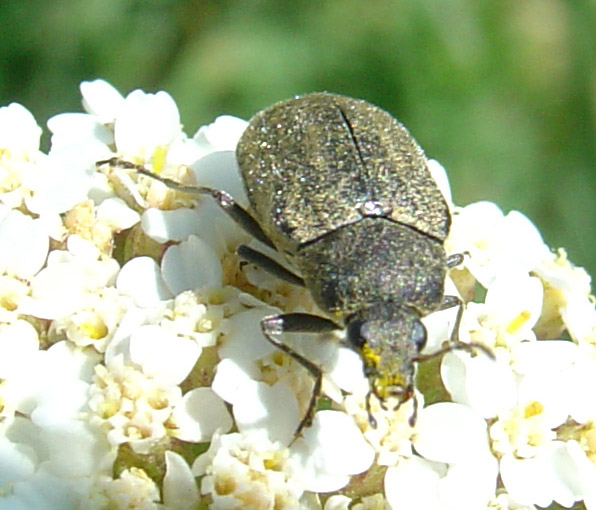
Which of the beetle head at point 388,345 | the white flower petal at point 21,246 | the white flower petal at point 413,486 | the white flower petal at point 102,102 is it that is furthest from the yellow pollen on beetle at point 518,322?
the white flower petal at point 102,102

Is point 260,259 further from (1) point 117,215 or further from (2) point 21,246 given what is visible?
(2) point 21,246

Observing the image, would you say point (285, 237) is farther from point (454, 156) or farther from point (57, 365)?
point (454, 156)

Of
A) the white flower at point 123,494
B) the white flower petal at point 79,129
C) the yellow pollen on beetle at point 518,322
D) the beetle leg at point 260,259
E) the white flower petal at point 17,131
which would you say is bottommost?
the white flower at point 123,494

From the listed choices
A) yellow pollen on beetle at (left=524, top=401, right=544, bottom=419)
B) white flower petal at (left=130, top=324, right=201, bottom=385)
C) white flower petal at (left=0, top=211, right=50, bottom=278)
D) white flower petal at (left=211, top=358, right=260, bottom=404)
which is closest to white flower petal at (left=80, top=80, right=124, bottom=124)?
white flower petal at (left=0, top=211, right=50, bottom=278)

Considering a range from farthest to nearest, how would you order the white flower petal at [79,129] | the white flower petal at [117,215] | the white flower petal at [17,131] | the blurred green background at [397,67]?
1. the blurred green background at [397,67]
2. the white flower petal at [79,129]
3. the white flower petal at [17,131]
4. the white flower petal at [117,215]

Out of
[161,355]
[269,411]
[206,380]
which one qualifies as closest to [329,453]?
[269,411]

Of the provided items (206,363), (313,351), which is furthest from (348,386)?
(206,363)

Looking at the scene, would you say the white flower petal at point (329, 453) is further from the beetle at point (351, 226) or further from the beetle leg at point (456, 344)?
the beetle leg at point (456, 344)

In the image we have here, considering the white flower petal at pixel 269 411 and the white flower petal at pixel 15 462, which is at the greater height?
the white flower petal at pixel 269 411
